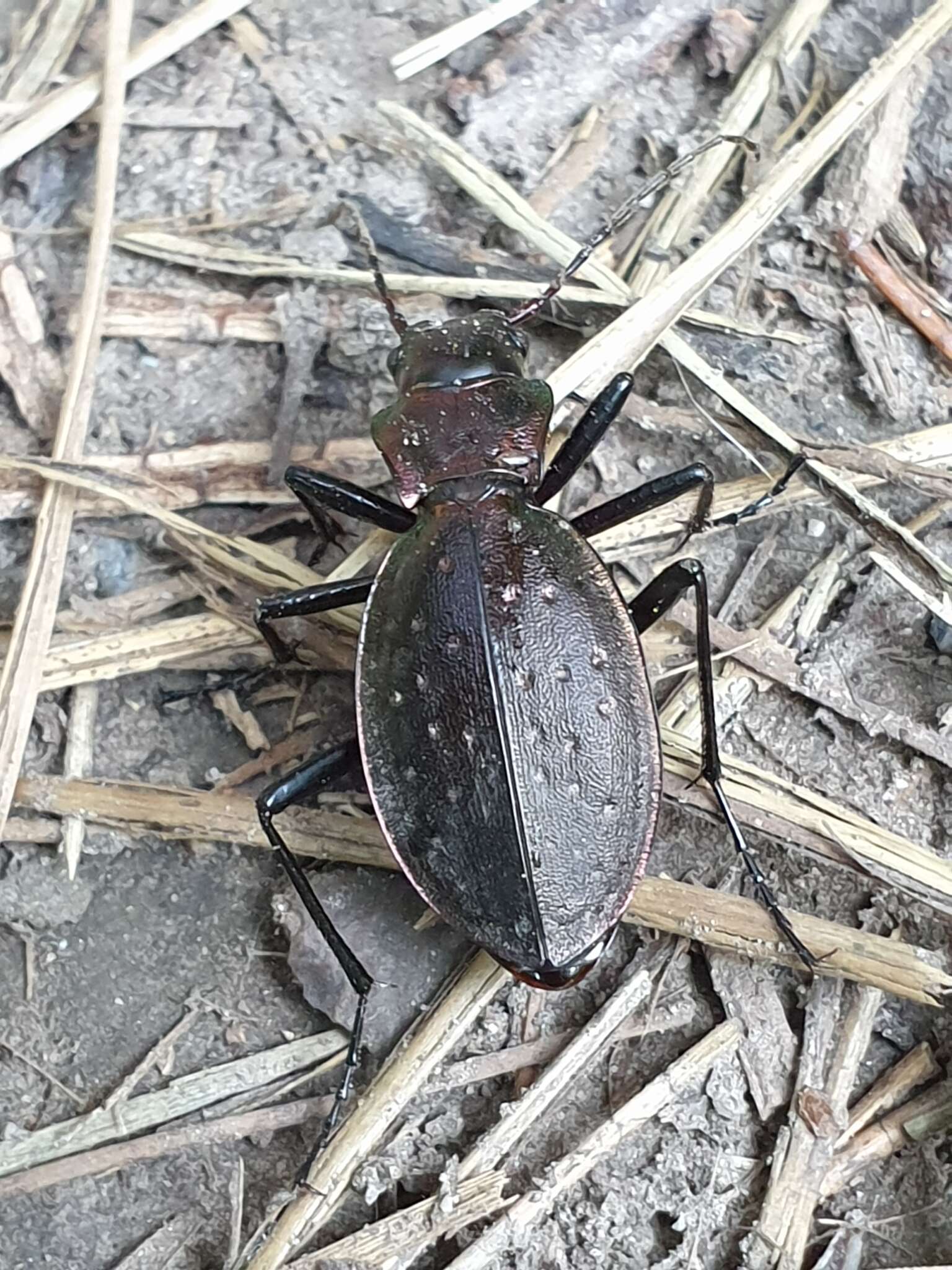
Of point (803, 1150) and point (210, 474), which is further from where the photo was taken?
point (210, 474)

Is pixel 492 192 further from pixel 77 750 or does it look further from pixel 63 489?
pixel 77 750

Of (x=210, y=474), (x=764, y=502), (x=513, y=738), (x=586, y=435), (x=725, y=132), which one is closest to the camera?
(x=513, y=738)

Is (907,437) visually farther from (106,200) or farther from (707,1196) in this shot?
(106,200)

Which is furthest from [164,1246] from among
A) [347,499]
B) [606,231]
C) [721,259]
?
[721,259]

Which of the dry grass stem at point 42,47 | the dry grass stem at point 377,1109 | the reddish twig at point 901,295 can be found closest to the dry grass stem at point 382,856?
the dry grass stem at point 377,1109

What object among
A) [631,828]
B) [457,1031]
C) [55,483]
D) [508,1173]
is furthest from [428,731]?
[55,483]
